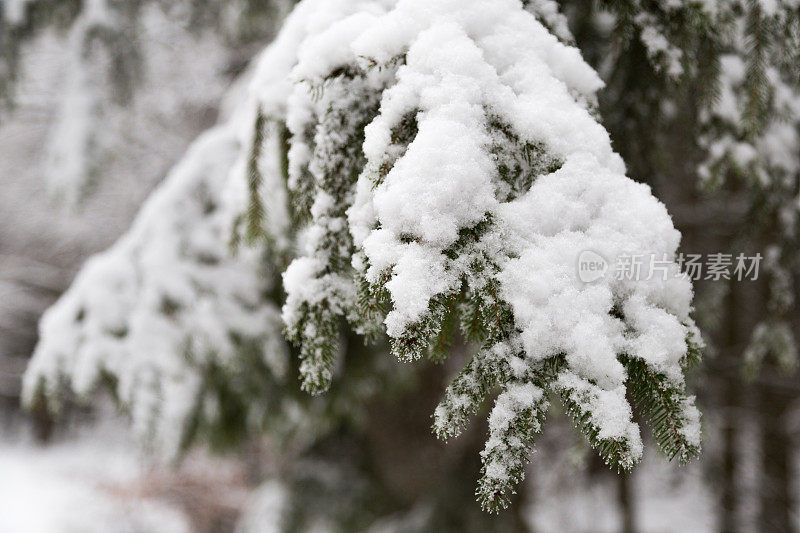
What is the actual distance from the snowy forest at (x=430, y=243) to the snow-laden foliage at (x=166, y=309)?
10 mm

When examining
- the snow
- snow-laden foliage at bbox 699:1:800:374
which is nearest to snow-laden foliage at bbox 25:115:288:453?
snow-laden foliage at bbox 699:1:800:374

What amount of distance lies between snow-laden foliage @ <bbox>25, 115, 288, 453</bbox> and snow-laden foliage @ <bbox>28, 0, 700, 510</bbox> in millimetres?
881

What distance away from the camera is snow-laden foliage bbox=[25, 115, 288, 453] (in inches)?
74.9

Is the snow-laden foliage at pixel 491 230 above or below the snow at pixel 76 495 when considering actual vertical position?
above

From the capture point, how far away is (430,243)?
764mm

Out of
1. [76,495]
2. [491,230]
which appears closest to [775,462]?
[491,230]

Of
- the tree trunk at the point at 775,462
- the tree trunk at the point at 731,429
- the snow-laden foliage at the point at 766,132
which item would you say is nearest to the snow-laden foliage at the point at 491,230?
the snow-laden foliage at the point at 766,132

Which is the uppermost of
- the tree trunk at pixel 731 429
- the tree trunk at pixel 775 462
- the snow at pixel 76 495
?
the tree trunk at pixel 731 429

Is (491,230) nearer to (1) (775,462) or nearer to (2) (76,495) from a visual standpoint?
(1) (775,462)

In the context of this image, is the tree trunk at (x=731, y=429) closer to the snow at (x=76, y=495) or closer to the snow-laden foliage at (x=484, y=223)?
the snow-laden foliage at (x=484, y=223)

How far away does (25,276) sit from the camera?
729cm

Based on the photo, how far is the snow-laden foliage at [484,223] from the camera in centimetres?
74

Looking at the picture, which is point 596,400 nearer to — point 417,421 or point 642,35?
point 642,35

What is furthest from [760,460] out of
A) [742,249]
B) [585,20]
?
[585,20]
